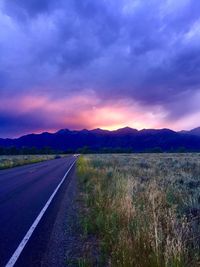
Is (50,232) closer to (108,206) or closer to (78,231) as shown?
(78,231)

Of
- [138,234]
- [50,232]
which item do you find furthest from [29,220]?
[138,234]

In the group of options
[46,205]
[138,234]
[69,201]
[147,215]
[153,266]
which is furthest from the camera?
[69,201]

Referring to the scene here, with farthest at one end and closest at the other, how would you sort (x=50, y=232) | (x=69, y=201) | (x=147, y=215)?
(x=69, y=201), (x=50, y=232), (x=147, y=215)

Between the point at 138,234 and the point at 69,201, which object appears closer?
the point at 138,234

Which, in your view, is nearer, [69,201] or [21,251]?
[21,251]

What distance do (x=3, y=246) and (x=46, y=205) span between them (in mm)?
5314

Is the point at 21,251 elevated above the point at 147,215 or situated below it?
below

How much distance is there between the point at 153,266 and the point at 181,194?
6598 millimetres

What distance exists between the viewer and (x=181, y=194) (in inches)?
436

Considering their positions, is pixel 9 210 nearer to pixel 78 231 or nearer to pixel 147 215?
pixel 78 231

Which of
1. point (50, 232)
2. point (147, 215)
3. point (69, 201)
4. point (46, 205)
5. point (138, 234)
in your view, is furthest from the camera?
point (69, 201)

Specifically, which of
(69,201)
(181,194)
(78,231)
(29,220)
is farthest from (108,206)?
(69,201)

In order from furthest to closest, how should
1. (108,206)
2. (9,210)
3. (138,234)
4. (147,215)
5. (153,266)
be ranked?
(9,210)
(108,206)
(147,215)
(138,234)
(153,266)

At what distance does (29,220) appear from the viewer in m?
9.30
